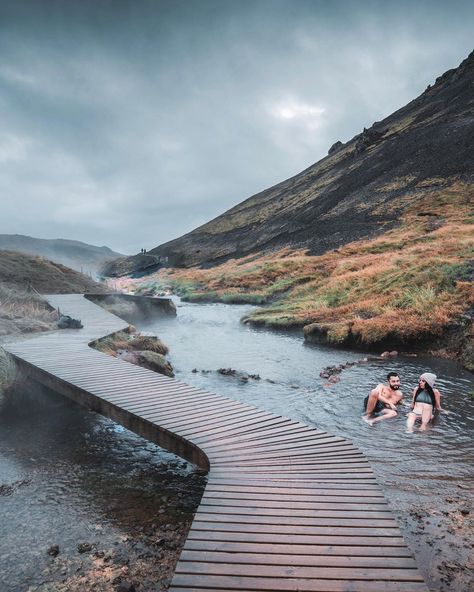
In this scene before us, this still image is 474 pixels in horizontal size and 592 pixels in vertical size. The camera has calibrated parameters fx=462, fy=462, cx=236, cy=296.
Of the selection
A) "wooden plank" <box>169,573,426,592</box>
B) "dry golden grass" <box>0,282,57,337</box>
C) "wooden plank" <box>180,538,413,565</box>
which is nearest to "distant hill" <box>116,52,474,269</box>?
"dry golden grass" <box>0,282,57,337</box>

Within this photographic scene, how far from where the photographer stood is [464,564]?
5.54 metres

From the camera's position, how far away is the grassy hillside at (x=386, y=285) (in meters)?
19.2

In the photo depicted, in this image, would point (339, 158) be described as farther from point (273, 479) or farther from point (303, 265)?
point (273, 479)

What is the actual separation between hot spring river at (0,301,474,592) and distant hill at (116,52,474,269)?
4240 centimetres

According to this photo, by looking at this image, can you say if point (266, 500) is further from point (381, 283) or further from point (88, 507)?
point (381, 283)

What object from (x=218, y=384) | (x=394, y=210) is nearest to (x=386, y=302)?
(x=218, y=384)

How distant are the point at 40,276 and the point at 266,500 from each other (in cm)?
3543

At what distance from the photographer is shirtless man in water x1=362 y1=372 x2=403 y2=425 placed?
11.0 m

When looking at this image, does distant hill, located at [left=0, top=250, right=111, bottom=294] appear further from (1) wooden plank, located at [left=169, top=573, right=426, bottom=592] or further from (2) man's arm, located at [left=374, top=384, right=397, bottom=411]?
(1) wooden plank, located at [left=169, top=573, right=426, bottom=592]

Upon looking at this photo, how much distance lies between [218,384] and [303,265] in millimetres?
34231

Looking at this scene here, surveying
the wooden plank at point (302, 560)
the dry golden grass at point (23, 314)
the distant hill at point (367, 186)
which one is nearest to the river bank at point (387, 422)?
the wooden plank at point (302, 560)

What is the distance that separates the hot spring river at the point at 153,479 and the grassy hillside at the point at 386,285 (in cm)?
459

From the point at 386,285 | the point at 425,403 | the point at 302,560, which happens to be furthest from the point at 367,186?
the point at 302,560

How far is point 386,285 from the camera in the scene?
→ 88.2ft
